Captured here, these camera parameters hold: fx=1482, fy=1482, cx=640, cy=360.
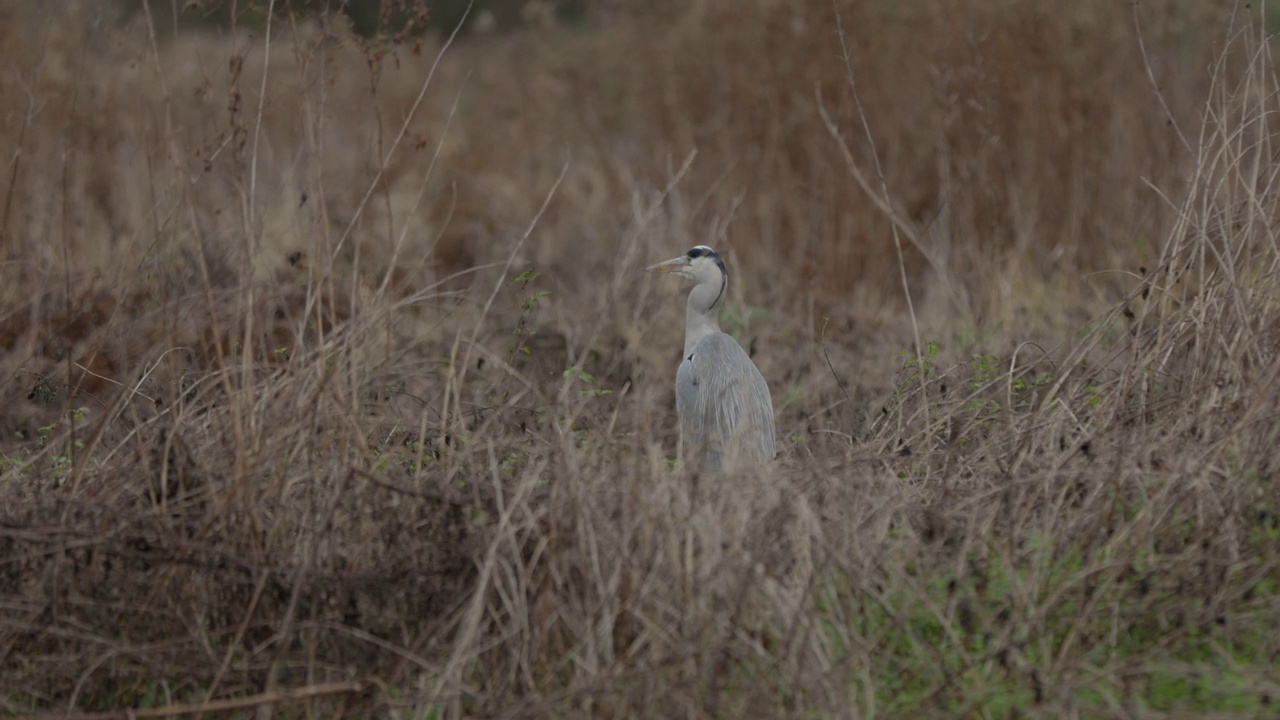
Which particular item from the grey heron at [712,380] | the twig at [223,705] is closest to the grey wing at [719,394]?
the grey heron at [712,380]

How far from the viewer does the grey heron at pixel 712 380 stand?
4.89 m

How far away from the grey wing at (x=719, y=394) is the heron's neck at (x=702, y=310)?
158mm

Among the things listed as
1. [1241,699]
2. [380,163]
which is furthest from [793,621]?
[380,163]

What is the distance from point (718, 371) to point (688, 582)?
7.03 feet

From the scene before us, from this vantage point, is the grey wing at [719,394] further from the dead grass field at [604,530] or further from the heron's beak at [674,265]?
the heron's beak at [674,265]

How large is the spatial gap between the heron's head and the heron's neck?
0.03 m

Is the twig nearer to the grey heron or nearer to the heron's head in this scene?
the grey heron

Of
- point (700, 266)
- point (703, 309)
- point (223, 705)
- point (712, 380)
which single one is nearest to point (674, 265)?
point (700, 266)

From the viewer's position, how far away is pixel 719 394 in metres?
5.11

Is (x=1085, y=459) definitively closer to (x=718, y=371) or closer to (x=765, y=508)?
(x=765, y=508)

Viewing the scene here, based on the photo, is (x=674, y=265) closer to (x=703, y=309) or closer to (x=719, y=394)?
(x=703, y=309)

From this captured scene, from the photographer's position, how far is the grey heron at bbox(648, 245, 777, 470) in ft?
16.1

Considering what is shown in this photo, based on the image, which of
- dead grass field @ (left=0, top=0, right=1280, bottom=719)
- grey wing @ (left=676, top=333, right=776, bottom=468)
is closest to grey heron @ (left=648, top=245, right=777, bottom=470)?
grey wing @ (left=676, top=333, right=776, bottom=468)

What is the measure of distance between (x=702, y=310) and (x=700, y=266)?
0.17 metres
